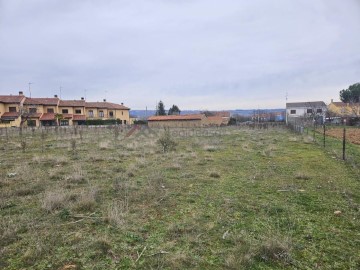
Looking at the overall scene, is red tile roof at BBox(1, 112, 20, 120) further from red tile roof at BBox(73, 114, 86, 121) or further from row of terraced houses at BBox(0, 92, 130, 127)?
red tile roof at BBox(73, 114, 86, 121)

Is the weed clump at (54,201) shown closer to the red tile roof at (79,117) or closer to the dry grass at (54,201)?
the dry grass at (54,201)

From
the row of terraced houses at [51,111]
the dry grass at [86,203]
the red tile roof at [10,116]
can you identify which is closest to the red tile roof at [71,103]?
the row of terraced houses at [51,111]

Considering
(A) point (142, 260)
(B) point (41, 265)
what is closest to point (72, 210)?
(B) point (41, 265)

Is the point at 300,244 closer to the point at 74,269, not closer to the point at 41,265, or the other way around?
the point at 74,269

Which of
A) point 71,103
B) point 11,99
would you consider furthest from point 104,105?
point 11,99

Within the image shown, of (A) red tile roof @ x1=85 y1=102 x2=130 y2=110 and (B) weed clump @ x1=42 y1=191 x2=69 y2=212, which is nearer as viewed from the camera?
(B) weed clump @ x1=42 y1=191 x2=69 y2=212

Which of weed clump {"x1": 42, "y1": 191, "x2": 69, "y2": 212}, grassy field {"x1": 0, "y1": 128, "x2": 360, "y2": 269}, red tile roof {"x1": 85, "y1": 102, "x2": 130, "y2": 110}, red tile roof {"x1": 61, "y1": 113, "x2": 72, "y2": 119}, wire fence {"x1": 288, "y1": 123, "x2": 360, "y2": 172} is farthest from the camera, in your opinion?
red tile roof {"x1": 85, "y1": 102, "x2": 130, "y2": 110}

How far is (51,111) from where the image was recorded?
5053 centimetres

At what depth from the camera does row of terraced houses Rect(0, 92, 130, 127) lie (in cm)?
4347

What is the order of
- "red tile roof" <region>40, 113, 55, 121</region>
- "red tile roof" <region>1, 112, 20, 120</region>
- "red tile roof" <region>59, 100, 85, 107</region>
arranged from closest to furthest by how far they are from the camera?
"red tile roof" <region>1, 112, 20, 120</region>
"red tile roof" <region>40, 113, 55, 121</region>
"red tile roof" <region>59, 100, 85, 107</region>

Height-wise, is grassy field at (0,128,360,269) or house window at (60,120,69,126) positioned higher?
house window at (60,120,69,126)

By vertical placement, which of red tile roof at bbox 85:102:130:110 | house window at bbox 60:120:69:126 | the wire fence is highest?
red tile roof at bbox 85:102:130:110

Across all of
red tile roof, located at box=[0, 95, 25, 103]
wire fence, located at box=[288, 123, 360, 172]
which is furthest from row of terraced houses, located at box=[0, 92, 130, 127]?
wire fence, located at box=[288, 123, 360, 172]

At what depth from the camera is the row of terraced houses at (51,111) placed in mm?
43469
